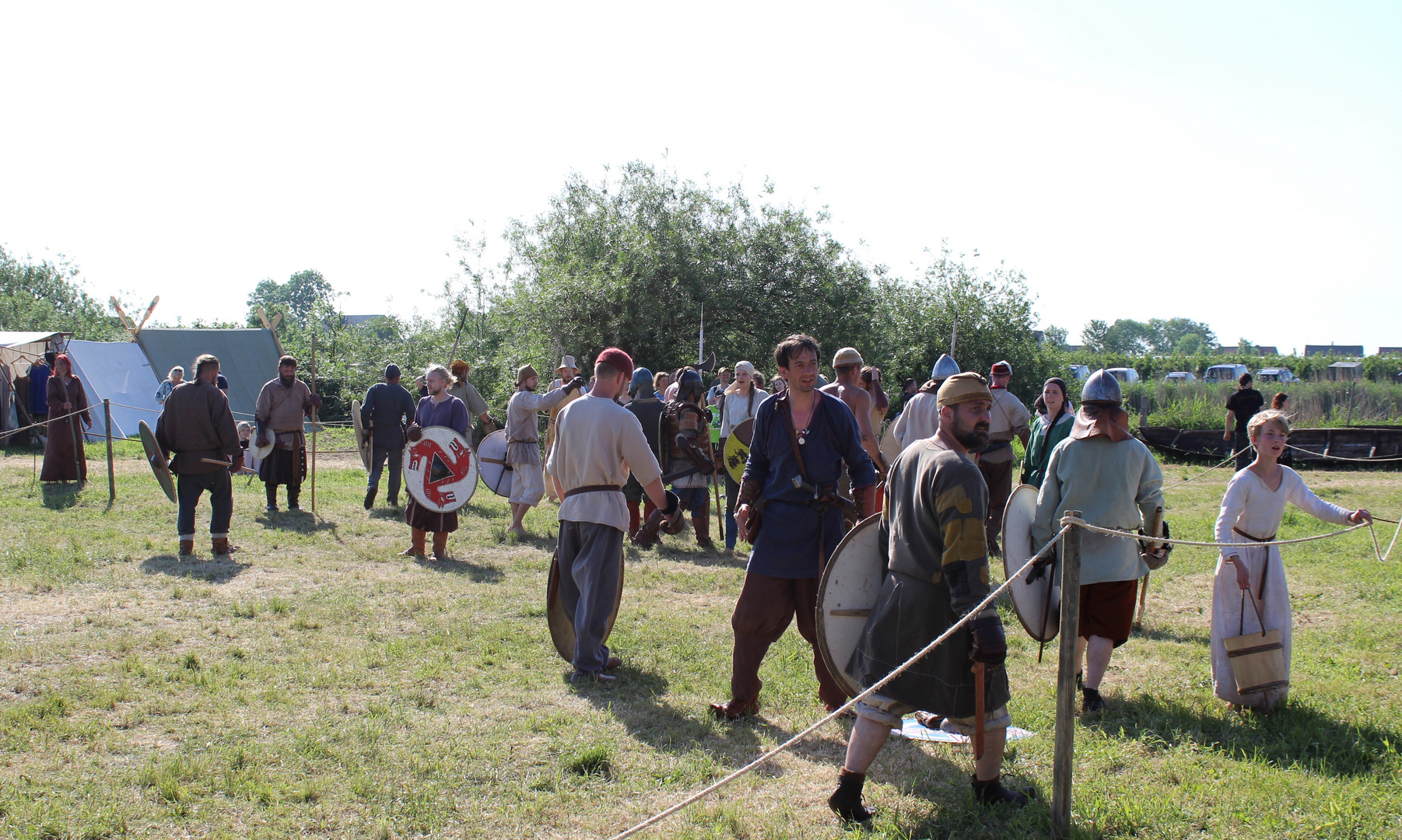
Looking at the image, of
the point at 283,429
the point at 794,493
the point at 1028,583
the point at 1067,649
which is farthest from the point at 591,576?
the point at 283,429

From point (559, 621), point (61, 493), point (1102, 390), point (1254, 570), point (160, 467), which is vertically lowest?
point (61, 493)

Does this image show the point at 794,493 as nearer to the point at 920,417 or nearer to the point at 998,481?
the point at 920,417

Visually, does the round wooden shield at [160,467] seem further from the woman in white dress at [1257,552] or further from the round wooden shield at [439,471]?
the woman in white dress at [1257,552]

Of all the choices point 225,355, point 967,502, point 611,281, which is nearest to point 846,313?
point 611,281

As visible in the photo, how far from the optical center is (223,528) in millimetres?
8070

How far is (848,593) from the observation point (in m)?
3.57

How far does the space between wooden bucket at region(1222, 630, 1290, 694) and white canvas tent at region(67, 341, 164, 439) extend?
63.9 feet

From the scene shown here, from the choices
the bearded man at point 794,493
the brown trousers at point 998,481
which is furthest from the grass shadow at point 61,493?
the brown trousers at point 998,481

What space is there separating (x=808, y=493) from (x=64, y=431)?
38.9 feet

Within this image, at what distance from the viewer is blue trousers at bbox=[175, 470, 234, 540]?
26.1 ft

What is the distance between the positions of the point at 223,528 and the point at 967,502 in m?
7.14

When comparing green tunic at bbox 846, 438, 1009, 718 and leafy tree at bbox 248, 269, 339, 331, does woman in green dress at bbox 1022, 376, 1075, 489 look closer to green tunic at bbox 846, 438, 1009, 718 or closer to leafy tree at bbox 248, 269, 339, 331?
green tunic at bbox 846, 438, 1009, 718

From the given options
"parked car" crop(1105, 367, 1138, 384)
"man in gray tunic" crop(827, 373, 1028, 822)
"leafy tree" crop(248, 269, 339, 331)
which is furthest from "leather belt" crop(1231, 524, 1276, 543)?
"leafy tree" crop(248, 269, 339, 331)

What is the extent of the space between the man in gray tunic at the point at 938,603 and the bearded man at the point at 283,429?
8606mm
